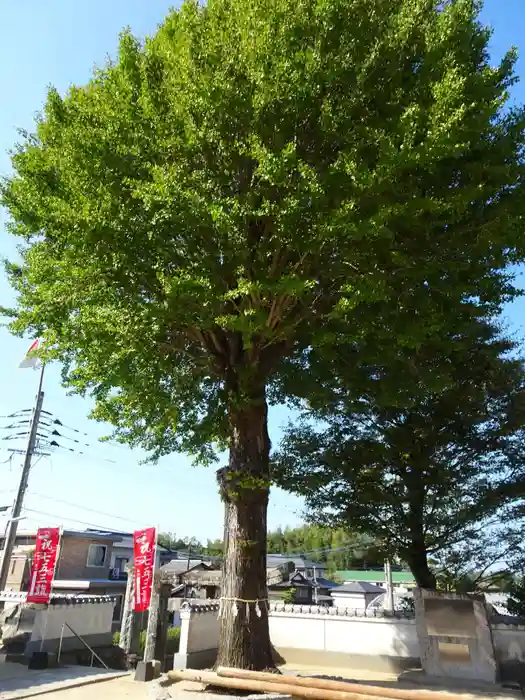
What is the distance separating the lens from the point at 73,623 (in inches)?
544

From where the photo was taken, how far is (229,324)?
7695mm

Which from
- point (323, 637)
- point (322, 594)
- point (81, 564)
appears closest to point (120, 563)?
point (81, 564)

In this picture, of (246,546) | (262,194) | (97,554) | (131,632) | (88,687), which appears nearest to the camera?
(262,194)

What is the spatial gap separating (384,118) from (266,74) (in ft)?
7.16

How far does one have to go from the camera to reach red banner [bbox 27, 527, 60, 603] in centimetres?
1323

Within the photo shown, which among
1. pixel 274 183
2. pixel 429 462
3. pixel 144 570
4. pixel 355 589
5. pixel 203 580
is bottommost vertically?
pixel 355 589

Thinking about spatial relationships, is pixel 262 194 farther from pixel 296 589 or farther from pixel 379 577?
pixel 379 577

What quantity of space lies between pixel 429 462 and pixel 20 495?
16011 millimetres

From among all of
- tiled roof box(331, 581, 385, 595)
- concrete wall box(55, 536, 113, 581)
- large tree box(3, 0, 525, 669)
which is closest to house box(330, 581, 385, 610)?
tiled roof box(331, 581, 385, 595)

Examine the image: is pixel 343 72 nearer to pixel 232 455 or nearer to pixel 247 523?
pixel 232 455

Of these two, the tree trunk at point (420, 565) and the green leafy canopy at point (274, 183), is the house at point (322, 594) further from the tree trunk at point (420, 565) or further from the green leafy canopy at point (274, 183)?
the green leafy canopy at point (274, 183)

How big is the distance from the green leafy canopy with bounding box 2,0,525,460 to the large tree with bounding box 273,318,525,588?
4542mm

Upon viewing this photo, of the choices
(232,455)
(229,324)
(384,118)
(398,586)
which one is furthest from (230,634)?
(398,586)

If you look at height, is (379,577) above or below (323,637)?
above
